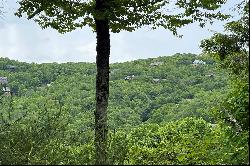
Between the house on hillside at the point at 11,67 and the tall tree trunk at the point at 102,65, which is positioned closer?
the tall tree trunk at the point at 102,65

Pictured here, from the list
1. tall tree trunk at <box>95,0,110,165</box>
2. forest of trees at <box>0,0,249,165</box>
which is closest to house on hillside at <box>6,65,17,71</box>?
forest of trees at <box>0,0,249,165</box>

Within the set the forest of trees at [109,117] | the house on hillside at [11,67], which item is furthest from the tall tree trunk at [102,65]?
the house on hillside at [11,67]

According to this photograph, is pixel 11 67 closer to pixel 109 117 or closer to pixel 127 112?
pixel 127 112

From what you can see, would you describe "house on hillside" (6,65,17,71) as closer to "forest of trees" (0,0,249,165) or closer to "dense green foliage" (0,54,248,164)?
"dense green foliage" (0,54,248,164)

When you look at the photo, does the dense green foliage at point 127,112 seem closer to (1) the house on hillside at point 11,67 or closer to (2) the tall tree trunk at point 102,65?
(2) the tall tree trunk at point 102,65

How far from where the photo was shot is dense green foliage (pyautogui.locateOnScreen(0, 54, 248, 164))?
6.61m

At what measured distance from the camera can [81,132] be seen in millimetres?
7465

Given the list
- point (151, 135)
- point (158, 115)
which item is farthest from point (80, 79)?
point (151, 135)

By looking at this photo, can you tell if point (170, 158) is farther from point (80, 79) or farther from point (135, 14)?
point (80, 79)

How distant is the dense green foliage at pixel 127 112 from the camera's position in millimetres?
6609

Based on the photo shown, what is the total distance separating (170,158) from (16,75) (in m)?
124

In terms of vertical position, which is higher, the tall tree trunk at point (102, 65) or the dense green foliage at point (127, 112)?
the tall tree trunk at point (102, 65)

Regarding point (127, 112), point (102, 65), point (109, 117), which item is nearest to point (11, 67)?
point (127, 112)

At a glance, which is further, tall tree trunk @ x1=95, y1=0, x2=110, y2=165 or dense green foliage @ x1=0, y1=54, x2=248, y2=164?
tall tree trunk @ x1=95, y1=0, x2=110, y2=165
